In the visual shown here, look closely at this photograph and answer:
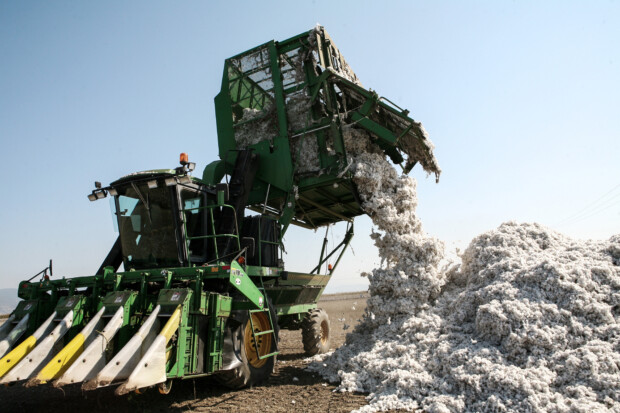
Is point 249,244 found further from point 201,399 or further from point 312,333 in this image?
point 312,333

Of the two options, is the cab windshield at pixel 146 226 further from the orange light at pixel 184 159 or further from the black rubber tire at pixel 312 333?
the black rubber tire at pixel 312 333

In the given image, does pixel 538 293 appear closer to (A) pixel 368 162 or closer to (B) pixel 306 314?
(A) pixel 368 162

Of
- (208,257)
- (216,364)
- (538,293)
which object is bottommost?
(216,364)

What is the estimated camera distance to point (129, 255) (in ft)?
21.6

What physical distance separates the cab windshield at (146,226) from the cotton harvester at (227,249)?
20 millimetres

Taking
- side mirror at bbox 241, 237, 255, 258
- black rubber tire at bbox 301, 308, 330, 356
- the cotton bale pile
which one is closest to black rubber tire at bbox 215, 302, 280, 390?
side mirror at bbox 241, 237, 255, 258

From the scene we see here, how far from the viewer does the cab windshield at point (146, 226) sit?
6160 millimetres

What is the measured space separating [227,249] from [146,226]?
1245mm

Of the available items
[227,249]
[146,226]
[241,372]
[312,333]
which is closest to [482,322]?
[241,372]

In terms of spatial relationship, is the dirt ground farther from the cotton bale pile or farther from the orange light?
the orange light

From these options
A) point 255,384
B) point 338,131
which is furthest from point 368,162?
point 255,384

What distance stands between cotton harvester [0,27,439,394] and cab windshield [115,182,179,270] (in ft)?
0.07

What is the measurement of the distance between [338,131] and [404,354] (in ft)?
12.8

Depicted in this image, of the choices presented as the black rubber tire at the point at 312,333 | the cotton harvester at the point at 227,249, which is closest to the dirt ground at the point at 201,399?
the cotton harvester at the point at 227,249
